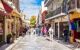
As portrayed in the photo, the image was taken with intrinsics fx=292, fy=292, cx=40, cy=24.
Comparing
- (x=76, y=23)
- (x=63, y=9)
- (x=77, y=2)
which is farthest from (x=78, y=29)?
(x=63, y=9)

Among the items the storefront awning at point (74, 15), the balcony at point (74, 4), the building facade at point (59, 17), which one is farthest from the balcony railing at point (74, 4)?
the building facade at point (59, 17)

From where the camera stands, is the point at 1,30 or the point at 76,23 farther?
the point at 76,23

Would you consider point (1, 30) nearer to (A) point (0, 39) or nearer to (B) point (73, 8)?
(A) point (0, 39)

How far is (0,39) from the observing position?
29.9 meters

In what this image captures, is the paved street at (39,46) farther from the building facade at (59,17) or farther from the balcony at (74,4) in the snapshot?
the building facade at (59,17)

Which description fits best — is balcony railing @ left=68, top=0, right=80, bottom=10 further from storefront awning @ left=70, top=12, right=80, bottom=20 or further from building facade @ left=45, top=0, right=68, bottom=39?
building facade @ left=45, top=0, right=68, bottom=39

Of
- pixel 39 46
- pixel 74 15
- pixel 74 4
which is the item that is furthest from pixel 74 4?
pixel 39 46

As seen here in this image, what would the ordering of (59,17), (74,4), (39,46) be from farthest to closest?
(59,17) < (74,4) < (39,46)

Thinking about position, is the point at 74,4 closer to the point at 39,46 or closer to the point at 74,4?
the point at 74,4

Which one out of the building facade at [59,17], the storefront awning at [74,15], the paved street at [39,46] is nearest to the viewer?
the paved street at [39,46]

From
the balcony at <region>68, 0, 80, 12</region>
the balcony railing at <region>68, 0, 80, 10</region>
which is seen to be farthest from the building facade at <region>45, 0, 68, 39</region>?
the balcony at <region>68, 0, 80, 12</region>

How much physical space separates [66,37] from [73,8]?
461 cm

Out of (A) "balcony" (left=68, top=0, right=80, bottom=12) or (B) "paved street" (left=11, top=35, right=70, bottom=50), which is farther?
(A) "balcony" (left=68, top=0, right=80, bottom=12)

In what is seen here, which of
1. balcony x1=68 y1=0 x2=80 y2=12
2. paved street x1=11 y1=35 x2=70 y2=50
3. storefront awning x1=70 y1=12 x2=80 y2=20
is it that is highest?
balcony x1=68 y1=0 x2=80 y2=12
